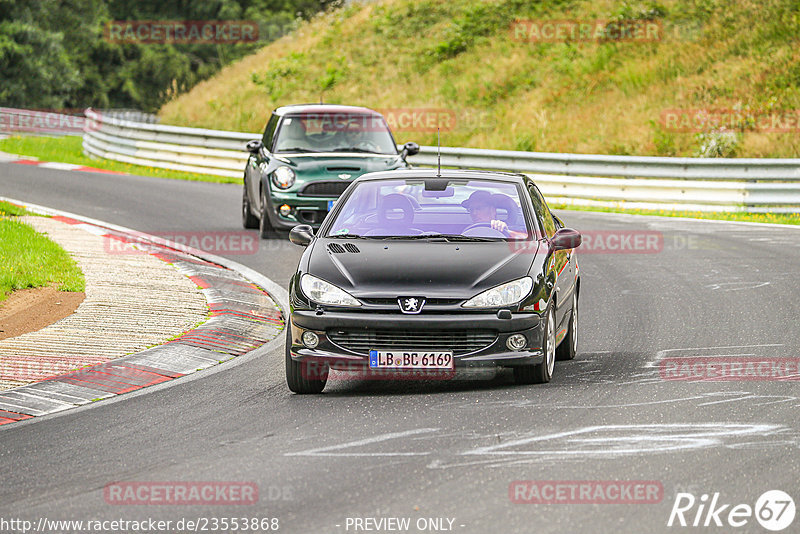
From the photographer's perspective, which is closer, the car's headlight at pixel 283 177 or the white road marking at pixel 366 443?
the white road marking at pixel 366 443

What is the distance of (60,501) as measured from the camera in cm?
596

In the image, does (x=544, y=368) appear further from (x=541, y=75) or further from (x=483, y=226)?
(x=541, y=75)

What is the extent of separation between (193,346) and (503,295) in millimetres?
3003

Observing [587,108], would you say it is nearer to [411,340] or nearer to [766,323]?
[766,323]

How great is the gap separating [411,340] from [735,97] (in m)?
21.7

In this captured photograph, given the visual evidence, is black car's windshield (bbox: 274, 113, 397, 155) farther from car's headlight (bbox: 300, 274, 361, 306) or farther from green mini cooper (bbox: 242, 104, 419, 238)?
car's headlight (bbox: 300, 274, 361, 306)

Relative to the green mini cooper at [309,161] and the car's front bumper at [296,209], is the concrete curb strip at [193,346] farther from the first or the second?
the green mini cooper at [309,161]

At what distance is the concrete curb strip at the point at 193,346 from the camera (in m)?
8.31

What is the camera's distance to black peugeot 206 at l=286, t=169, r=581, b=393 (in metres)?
8.08

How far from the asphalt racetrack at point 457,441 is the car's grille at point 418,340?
1.16 ft

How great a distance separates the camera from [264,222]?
54.7ft

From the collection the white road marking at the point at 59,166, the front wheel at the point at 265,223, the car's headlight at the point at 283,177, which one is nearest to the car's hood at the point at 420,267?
the car's headlight at the point at 283,177

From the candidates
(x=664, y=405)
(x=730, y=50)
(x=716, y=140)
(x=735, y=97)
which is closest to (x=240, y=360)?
(x=664, y=405)

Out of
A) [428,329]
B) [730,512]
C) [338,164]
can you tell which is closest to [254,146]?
[338,164]
